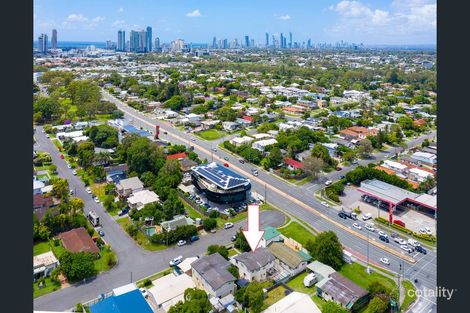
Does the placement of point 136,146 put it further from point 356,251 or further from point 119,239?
point 356,251

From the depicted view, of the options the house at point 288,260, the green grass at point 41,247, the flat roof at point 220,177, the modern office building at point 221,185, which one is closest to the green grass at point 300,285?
the house at point 288,260

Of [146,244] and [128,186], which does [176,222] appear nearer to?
[146,244]

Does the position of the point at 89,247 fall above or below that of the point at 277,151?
below

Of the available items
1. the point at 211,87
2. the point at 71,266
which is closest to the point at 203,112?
the point at 211,87

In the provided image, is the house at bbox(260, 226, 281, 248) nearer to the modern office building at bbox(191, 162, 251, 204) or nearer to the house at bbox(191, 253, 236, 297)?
the house at bbox(191, 253, 236, 297)

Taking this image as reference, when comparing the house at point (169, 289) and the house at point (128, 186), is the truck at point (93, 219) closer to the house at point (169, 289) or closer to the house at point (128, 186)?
the house at point (128, 186)
